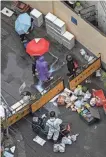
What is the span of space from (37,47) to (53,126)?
3.17 meters

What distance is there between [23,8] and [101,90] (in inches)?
193

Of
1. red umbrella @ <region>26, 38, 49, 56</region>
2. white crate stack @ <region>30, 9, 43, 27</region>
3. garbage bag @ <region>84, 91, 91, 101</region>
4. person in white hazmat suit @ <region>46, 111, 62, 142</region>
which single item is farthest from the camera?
white crate stack @ <region>30, 9, 43, 27</region>

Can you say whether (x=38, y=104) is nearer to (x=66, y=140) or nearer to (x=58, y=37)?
(x=66, y=140)

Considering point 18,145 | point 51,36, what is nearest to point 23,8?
point 51,36

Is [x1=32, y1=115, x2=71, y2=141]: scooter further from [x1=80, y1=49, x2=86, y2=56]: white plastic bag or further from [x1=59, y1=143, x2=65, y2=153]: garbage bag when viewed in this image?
[x1=80, y1=49, x2=86, y2=56]: white plastic bag

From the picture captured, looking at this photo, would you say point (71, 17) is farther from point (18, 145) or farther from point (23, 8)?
point (18, 145)

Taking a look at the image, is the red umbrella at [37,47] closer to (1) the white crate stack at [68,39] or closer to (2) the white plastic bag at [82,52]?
(1) the white crate stack at [68,39]

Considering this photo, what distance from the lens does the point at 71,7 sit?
75.7ft

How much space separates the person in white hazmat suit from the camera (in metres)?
20.8

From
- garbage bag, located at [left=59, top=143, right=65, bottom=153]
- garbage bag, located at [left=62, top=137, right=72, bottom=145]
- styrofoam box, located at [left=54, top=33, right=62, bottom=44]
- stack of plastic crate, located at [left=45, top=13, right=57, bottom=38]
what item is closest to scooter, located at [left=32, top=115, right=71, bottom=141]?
garbage bag, located at [left=62, top=137, right=72, bottom=145]

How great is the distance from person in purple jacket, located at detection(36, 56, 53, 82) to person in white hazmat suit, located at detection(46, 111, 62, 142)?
199cm

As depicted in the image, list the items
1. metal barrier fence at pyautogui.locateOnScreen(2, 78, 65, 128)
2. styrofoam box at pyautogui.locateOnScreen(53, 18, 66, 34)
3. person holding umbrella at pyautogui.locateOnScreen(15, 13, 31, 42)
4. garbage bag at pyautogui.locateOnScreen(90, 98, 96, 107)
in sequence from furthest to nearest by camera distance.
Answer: person holding umbrella at pyautogui.locateOnScreen(15, 13, 31, 42), styrofoam box at pyautogui.locateOnScreen(53, 18, 66, 34), garbage bag at pyautogui.locateOnScreen(90, 98, 96, 107), metal barrier fence at pyautogui.locateOnScreen(2, 78, 65, 128)

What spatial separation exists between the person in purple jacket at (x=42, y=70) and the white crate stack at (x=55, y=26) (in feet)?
5.03

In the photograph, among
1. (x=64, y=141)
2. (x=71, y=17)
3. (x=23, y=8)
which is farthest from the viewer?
(x=23, y=8)
